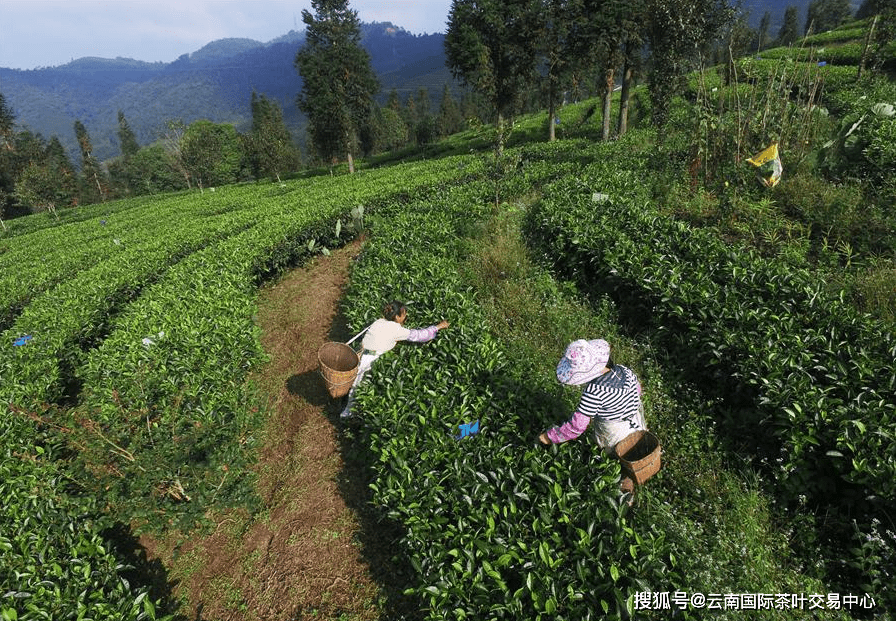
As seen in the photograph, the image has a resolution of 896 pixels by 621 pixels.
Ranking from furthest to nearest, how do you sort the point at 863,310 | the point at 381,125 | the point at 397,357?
the point at 381,125, the point at 863,310, the point at 397,357

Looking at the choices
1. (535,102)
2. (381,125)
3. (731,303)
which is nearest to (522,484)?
(731,303)

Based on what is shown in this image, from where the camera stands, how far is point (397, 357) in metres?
5.61

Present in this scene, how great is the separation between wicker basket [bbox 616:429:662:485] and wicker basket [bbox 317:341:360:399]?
12.0ft

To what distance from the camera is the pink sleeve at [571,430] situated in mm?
3832

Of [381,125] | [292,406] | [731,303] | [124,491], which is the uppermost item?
[381,125]

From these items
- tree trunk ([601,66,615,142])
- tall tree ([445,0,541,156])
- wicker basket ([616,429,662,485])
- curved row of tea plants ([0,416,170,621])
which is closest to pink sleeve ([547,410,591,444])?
wicker basket ([616,429,662,485])

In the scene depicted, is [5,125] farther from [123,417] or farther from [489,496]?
[489,496]

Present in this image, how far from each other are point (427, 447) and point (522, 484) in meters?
1.05

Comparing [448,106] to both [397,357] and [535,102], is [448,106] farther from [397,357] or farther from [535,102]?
[397,357]

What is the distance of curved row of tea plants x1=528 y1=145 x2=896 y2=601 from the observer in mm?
3812

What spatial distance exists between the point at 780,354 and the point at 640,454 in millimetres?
2232

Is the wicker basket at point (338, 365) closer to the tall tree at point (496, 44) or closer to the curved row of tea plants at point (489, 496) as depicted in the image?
the curved row of tea plants at point (489, 496)

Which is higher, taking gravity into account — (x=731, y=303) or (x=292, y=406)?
(x=731, y=303)

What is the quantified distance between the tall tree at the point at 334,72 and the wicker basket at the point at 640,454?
33.9 m
